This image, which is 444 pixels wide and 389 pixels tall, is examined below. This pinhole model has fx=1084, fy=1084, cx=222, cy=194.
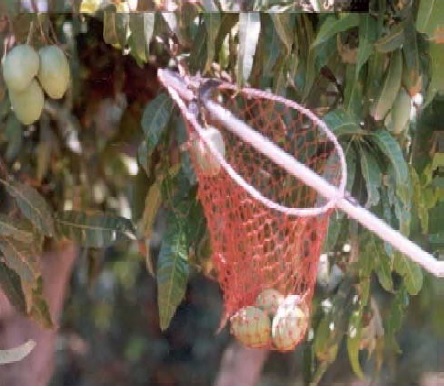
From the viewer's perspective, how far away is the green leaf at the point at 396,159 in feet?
6.40

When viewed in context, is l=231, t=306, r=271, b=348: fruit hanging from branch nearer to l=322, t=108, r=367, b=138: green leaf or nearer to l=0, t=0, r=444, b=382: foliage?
l=0, t=0, r=444, b=382: foliage

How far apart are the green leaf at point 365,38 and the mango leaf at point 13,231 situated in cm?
68

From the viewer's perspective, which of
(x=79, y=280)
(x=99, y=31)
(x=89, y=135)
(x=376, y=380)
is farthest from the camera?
(x=376, y=380)

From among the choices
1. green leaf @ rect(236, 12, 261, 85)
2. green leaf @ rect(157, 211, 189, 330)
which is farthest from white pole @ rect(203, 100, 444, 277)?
green leaf @ rect(157, 211, 189, 330)

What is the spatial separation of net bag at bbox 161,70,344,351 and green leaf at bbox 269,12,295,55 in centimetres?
11

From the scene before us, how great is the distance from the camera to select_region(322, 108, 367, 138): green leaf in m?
1.96

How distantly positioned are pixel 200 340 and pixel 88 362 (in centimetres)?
30

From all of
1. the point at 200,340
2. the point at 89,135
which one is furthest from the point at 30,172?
the point at 200,340

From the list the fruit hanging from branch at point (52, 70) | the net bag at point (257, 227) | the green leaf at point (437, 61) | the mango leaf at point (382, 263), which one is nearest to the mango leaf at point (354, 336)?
the mango leaf at point (382, 263)

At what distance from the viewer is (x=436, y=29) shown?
1.86 metres

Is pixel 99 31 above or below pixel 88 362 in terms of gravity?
above

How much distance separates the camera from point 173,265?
210 cm

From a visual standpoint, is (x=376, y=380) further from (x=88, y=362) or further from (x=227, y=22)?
(x=227, y=22)

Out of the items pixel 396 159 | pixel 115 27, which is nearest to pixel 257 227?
pixel 396 159
